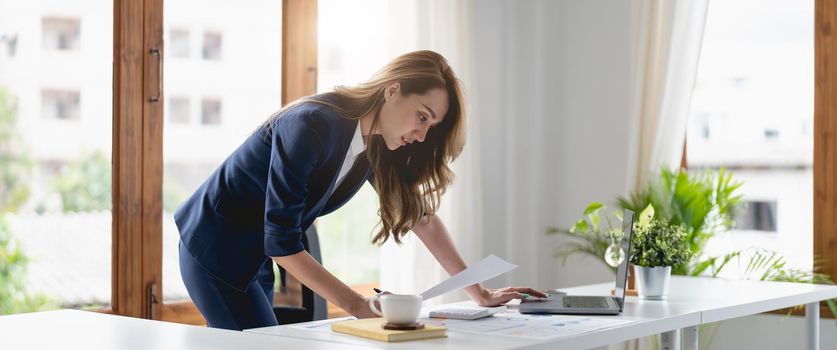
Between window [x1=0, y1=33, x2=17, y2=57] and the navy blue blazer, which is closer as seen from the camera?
the navy blue blazer

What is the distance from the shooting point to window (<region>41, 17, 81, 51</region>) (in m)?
3.17

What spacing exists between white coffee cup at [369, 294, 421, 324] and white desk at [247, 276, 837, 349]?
0.06m

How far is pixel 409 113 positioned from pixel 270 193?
14.6 inches

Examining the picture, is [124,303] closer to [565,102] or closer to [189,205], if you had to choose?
[189,205]

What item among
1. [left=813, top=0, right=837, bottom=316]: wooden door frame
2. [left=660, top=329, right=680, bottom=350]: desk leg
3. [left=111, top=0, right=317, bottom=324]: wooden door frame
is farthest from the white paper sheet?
[left=813, top=0, right=837, bottom=316]: wooden door frame

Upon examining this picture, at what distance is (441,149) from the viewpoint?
242 cm

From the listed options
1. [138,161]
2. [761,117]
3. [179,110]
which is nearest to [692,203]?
[761,117]

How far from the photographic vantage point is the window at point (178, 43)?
3465 millimetres

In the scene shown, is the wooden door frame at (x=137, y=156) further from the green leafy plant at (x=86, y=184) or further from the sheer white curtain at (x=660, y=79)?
the sheer white curtain at (x=660, y=79)

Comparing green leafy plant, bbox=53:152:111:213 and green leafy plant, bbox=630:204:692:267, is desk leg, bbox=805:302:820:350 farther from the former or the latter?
green leafy plant, bbox=53:152:111:213

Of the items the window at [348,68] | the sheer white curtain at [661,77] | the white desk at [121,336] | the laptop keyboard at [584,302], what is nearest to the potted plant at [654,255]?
the laptop keyboard at [584,302]

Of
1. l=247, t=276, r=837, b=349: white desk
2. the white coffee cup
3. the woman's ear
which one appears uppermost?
the woman's ear

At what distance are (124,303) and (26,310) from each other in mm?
326

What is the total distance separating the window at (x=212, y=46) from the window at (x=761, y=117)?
204 cm
